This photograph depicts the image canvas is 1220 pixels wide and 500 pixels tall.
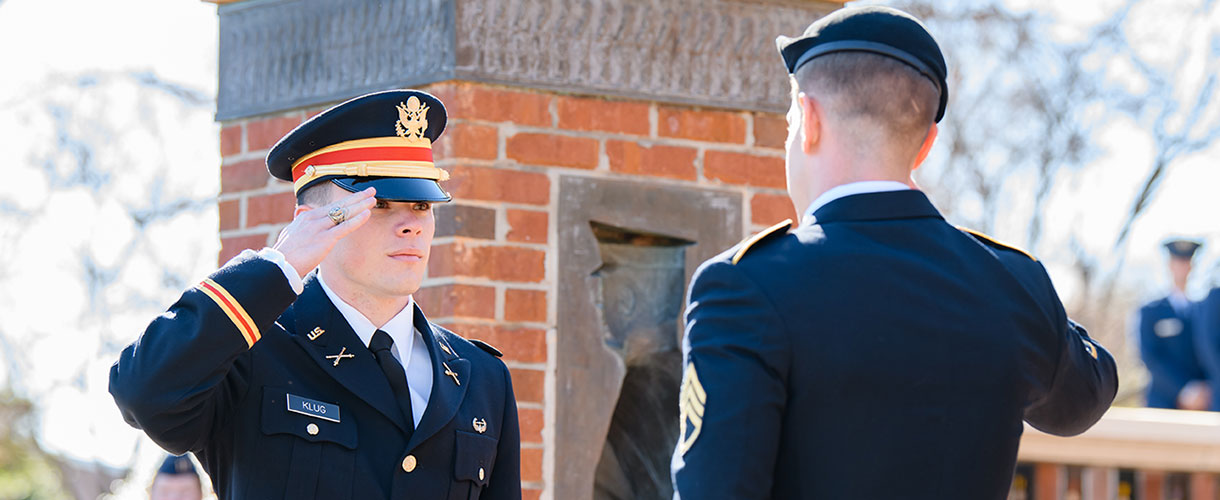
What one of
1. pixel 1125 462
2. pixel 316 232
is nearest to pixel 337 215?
pixel 316 232

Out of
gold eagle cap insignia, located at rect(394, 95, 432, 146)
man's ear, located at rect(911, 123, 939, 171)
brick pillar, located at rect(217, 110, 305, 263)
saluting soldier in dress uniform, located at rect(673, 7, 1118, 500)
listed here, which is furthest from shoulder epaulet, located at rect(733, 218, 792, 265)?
brick pillar, located at rect(217, 110, 305, 263)

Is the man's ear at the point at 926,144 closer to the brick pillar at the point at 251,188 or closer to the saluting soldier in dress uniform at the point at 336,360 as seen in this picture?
the saluting soldier in dress uniform at the point at 336,360

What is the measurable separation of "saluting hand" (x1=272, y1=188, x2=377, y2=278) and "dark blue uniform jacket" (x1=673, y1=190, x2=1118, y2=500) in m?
0.78

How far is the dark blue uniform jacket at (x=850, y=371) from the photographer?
8.11ft

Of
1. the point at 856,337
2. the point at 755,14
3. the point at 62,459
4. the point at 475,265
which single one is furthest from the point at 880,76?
the point at 62,459

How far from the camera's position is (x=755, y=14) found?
195 inches

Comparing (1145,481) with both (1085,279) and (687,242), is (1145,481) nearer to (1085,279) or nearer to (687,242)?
(687,242)

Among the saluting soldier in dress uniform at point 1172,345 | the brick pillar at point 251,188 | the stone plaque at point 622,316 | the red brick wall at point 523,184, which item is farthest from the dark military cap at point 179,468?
the saluting soldier in dress uniform at point 1172,345

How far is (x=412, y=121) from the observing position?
3.47 m

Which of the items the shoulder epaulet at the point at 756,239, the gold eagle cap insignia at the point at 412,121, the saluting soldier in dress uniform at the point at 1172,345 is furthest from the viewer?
the saluting soldier in dress uniform at the point at 1172,345

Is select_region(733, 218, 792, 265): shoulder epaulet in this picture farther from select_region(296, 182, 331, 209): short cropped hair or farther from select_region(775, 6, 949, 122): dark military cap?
select_region(296, 182, 331, 209): short cropped hair

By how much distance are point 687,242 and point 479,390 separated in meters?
1.49

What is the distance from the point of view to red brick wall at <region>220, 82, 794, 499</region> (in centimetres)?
446

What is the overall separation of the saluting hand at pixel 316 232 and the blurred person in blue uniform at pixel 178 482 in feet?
9.26
